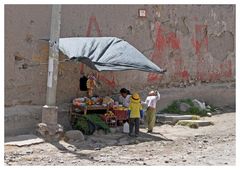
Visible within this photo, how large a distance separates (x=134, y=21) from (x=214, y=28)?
3287 millimetres

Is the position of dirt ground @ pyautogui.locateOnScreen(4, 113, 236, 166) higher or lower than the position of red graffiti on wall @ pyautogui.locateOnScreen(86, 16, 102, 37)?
lower

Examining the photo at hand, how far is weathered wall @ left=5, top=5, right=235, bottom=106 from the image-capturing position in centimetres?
991

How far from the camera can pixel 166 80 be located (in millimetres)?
13227

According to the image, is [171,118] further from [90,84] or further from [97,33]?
[97,33]

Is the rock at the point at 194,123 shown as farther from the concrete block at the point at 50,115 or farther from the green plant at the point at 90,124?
the concrete block at the point at 50,115

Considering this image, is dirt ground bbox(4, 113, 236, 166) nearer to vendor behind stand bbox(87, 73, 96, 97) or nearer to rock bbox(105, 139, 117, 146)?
rock bbox(105, 139, 117, 146)

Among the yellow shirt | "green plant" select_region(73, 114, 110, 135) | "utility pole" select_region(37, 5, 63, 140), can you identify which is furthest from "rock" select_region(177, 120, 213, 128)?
"utility pole" select_region(37, 5, 63, 140)

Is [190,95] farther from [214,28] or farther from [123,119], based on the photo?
[123,119]

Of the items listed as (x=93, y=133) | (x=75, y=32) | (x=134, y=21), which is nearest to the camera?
(x=93, y=133)

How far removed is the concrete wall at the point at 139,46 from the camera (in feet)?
32.6

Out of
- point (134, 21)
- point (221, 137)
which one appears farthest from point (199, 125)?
point (134, 21)

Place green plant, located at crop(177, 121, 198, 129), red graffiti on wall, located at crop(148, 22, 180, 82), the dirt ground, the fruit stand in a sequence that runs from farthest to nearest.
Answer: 1. red graffiti on wall, located at crop(148, 22, 180, 82)
2. green plant, located at crop(177, 121, 198, 129)
3. the fruit stand
4. the dirt ground

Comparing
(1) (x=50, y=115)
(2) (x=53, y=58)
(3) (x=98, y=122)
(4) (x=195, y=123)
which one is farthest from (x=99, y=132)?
(4) (x=195, y=123)

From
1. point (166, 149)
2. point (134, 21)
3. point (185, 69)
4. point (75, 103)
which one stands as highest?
point (134, 21)
